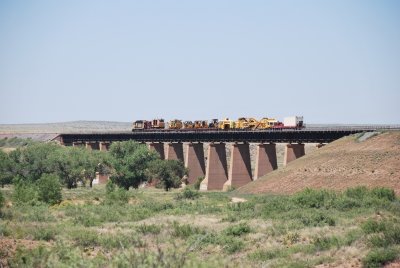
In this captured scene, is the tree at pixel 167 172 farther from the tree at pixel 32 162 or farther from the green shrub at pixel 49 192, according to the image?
the green shrub at pixel 49 192

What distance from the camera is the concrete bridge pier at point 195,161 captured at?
296 ft

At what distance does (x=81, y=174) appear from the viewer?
3482 inches

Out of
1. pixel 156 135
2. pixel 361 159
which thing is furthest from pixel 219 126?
pixel 361 159

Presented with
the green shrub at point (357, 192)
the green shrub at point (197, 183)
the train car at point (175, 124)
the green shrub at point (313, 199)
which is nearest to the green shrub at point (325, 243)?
the green shrub at point (313, 199)

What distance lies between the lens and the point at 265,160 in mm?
81250

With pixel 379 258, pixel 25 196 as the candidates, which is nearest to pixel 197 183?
pixel 25 196

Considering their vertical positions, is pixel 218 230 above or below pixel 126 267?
below

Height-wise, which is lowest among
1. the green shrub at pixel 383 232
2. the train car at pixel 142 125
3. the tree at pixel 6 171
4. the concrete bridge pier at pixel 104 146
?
the tree at pixel 6 171

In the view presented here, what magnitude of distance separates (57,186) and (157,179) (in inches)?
923

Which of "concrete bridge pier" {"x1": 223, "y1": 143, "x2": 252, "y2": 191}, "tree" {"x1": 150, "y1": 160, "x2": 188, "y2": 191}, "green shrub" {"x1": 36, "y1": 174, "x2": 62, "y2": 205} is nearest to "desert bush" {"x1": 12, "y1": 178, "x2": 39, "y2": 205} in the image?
"green shrub" {"x1": 36, "y1": 174, "x2": 62, "y2": 205}

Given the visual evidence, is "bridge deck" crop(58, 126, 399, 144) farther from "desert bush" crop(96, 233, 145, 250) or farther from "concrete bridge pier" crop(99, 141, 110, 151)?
"desert bush" crop(96, 233, 145, 250)

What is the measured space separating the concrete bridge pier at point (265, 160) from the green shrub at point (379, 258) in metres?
50.3

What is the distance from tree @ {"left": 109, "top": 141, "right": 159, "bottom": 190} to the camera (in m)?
83.4

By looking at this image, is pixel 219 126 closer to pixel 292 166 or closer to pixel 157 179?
pixel 157 179
